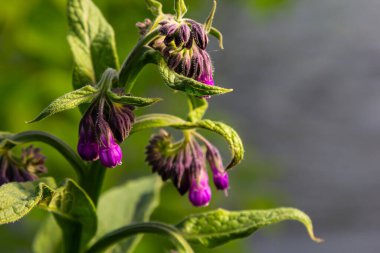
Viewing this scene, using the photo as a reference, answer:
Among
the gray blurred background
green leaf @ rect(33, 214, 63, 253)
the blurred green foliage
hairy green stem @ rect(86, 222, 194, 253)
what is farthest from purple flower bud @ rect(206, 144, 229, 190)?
the gray blurred background

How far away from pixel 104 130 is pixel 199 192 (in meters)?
0.28

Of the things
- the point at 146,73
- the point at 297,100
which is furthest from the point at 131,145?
the point at 297,100

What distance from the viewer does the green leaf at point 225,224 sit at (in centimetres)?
153

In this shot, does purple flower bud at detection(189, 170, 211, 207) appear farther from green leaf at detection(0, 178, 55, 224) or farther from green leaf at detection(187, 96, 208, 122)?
green leaf at detection(0, 178, 55, 224)

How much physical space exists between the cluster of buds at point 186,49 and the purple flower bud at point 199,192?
0.77ft

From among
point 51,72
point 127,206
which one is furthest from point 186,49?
point 51,72

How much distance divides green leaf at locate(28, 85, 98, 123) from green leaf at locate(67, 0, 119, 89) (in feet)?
0.80

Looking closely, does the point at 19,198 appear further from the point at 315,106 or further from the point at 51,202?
the point at 315,106

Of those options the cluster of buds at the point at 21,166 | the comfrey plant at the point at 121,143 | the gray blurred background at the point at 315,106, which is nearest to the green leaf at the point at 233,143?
the comfrey plant at the point at 121,143

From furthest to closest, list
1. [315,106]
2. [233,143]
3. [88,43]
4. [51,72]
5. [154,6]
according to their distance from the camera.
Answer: [315,106] < [51,72] < [88,43] < [154,6] < [233,143]

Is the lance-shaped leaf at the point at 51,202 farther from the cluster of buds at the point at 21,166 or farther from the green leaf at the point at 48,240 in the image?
the green leaf at the point at 48,240

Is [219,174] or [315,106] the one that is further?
[315,106]

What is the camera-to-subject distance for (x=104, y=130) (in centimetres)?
129

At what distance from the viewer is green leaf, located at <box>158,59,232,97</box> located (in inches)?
46.6
